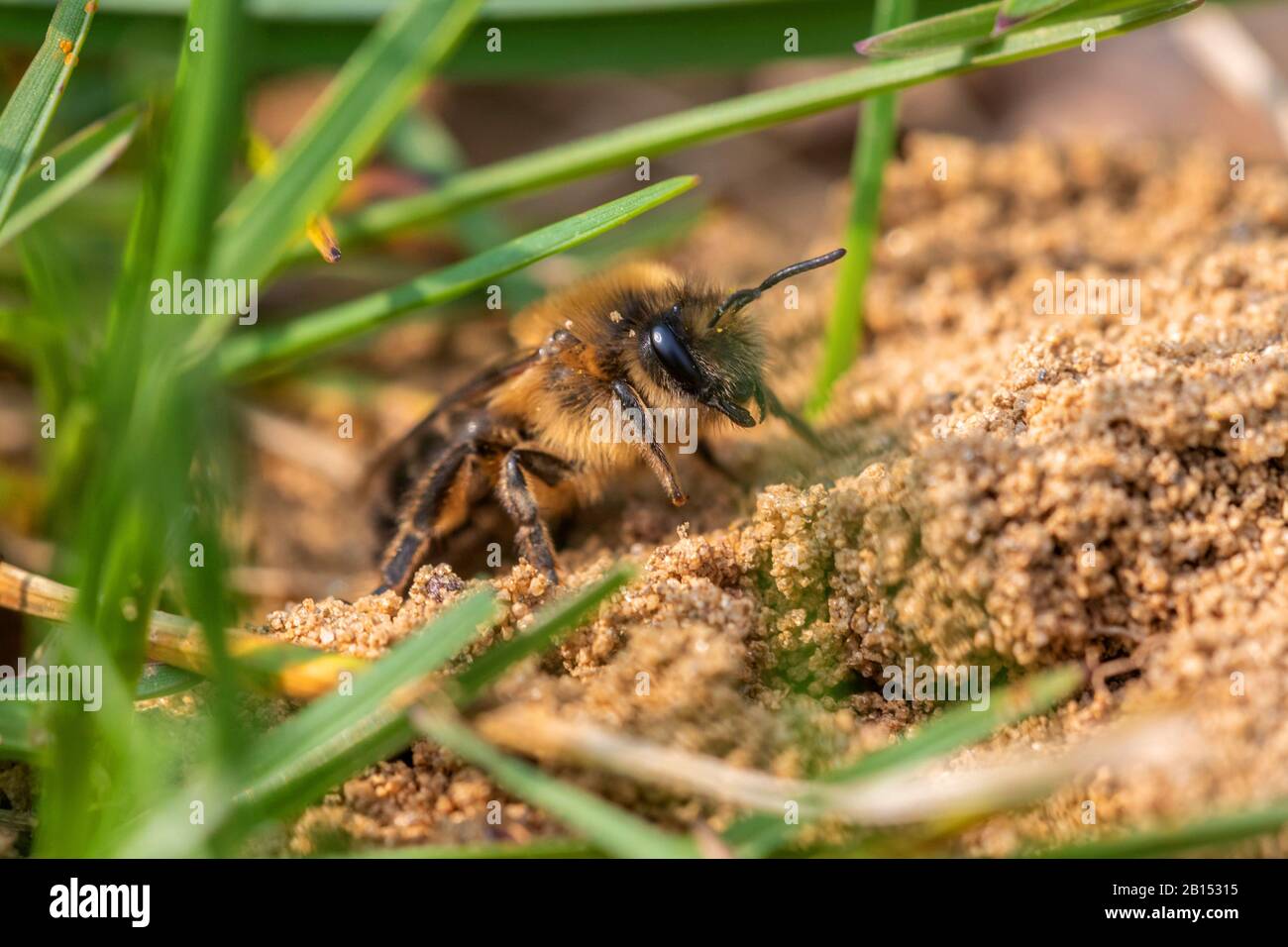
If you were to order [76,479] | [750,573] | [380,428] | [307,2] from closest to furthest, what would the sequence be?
[750,573] < [76,479] < [307,2] < [380,428]

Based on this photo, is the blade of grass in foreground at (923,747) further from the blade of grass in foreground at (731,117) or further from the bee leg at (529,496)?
the blade of grass in foreground at (731,117)

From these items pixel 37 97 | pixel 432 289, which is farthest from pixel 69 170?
pixel 432 289

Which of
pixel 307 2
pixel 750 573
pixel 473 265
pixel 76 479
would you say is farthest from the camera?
pixel 307 2
